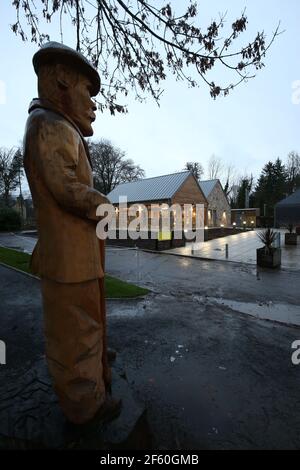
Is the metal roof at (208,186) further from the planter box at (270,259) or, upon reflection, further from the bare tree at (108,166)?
the planter box at (270,259)

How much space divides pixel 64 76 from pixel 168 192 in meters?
30.0

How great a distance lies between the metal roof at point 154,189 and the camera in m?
32.0

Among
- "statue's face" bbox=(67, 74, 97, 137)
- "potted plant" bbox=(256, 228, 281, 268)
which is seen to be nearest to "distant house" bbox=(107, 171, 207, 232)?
"potted plant" bbox=(256, 228, 281, 268)

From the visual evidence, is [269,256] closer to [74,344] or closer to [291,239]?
[291,239]

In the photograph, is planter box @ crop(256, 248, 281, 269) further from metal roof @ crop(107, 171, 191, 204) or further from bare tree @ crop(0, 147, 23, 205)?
bare tree @ crop(0, 147, 23, 205)

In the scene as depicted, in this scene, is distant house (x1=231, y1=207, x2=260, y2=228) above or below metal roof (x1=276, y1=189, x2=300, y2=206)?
below

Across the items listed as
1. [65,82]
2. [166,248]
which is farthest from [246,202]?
[65,82]

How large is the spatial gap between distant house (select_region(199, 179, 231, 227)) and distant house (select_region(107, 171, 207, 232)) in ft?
13.2

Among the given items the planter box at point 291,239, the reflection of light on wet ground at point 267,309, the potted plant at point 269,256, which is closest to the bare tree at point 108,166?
the planter box at point 291,239

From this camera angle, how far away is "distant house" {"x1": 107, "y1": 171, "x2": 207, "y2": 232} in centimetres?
3175

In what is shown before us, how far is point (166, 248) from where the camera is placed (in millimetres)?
20594

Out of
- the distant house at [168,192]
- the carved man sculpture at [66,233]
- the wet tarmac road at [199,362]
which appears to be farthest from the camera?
the distant house at [168,192]
